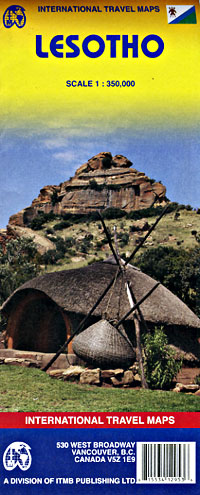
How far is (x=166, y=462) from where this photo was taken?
4457 millimetres

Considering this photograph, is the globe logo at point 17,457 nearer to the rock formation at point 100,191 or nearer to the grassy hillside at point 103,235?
the rock formation at point 100,191

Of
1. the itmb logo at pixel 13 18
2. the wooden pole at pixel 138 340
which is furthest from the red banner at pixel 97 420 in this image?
the itmb logo at pixel 13 18

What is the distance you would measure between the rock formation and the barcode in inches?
160

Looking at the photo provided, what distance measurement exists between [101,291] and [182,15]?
6.15 m

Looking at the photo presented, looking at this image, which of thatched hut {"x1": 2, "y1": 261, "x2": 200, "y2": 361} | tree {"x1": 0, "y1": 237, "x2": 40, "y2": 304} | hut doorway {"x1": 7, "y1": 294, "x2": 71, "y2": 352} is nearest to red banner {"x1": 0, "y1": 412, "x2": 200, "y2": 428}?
thatched hut {"x1": 2, "y1": 261, "x2": 200, "y2": 361}

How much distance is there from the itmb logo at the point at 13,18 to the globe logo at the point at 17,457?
5.20 meters

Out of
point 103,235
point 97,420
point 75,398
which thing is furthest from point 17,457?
point 103,235

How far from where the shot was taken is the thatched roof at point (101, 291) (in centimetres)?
957

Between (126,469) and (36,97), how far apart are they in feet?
15.5

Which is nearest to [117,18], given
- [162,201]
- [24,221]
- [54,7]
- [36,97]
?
[54,7]

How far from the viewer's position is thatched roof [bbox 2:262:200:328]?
31.4ft

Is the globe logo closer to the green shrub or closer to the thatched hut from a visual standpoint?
the green shrub

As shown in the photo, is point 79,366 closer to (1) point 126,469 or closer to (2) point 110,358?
(2) point 110,358

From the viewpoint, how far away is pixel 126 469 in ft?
14.8
